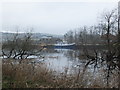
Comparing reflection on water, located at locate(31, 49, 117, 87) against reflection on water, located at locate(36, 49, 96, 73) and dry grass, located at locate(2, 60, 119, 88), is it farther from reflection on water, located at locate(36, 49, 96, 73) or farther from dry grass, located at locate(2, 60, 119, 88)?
dry grass, located at locate(2, 60, 119, 88)

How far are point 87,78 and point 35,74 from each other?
1275 millimetres

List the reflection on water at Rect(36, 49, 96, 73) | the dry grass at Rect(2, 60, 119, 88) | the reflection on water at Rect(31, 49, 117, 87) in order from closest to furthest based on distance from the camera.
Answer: the dry grass at Rect(2, 60, 119, 88) → the reflection on water at Rect(31, 49, 117, 87) → the reflection on water at Rect(36, 49, 96, 73)

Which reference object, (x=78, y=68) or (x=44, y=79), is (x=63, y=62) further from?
(x=44, y=79)

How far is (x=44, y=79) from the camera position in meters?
4.89

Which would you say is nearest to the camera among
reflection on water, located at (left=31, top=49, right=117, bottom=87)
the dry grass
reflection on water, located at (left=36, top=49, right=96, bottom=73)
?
the dry grass

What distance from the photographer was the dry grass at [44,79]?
13.9ft

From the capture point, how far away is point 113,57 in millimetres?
16781

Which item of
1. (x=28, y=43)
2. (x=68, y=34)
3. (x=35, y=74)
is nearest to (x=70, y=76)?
(x=35, y=74)

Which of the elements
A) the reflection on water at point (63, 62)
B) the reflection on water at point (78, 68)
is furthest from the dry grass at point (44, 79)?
the reflection on water at point (63, 62)

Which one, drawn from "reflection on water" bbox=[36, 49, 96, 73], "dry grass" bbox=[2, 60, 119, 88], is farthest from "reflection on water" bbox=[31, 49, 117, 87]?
"dry grass" bbox=[2, 60, 119, 88]

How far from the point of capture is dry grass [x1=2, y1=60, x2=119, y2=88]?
424 cm

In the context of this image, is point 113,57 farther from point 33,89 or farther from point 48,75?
point 33,89

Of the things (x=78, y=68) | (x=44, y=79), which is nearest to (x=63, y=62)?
(x=78, y=68)

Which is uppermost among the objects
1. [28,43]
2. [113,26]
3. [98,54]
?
[113,26]
